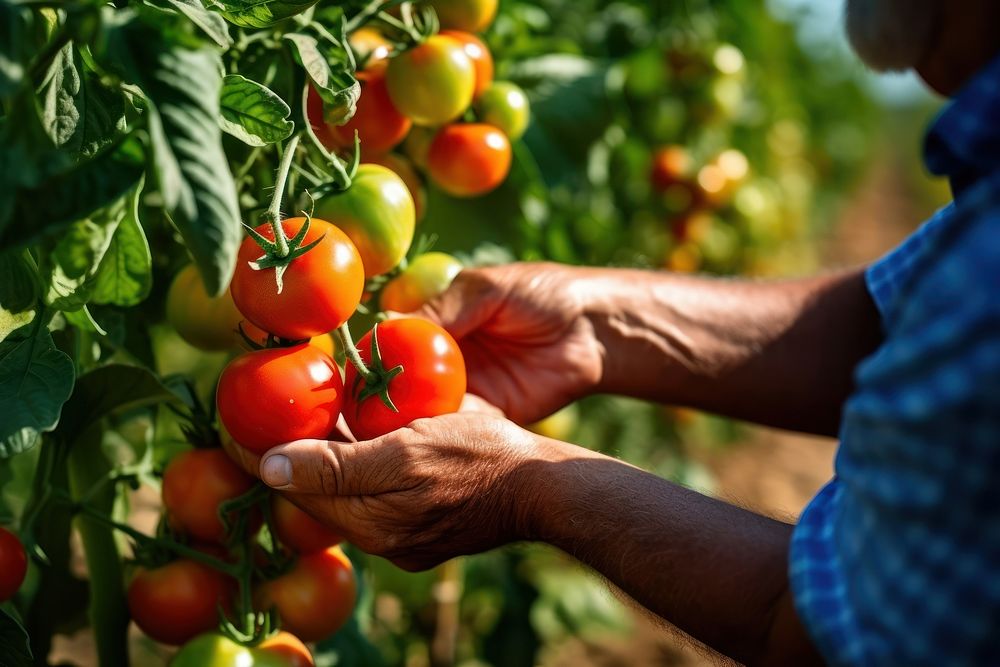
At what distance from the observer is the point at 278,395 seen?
1.00 meters

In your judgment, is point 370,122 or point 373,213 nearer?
point 373,213

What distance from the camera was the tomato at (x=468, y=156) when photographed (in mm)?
1332

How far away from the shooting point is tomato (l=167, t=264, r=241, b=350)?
1165mm

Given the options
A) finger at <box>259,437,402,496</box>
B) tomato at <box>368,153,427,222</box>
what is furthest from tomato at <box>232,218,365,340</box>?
tomato at <box>368,153,427,222</box>

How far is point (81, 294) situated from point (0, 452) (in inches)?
7.5

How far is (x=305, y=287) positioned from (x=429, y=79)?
0.40m

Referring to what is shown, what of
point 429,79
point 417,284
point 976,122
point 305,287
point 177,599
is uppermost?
point 976,122

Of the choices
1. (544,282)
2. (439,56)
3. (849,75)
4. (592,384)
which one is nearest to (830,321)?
(592,384)

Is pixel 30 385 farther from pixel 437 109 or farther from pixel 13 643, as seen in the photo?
pixel 437 109

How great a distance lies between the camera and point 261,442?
104cm

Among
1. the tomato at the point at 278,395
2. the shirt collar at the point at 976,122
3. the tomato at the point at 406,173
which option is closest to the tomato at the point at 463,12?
the tomato at the point at 406,173

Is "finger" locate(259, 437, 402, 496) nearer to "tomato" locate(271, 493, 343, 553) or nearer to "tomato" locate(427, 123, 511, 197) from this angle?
Answer: "tomato" locate(271, 493, 343, 553)

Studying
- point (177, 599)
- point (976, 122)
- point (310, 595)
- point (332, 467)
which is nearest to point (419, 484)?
point (332, 467)

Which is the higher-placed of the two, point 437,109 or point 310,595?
point 437,109
